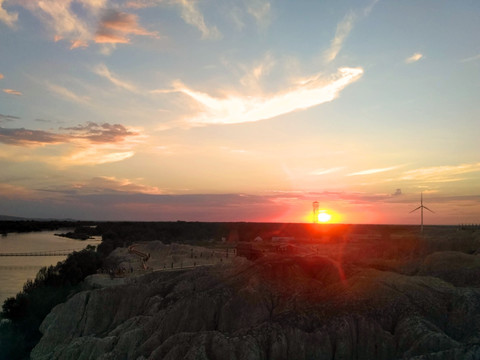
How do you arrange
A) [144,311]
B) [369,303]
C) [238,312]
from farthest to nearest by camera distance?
[144,311] < [238,312] < [369,303]

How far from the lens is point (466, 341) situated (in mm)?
25828

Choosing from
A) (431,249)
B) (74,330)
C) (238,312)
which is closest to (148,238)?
(431,249)

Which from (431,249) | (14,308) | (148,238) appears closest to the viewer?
(14,308)

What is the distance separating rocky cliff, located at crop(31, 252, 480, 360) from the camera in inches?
1063

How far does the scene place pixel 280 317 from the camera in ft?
96.3

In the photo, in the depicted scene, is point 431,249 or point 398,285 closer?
point 398,285

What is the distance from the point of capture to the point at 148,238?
169000mm

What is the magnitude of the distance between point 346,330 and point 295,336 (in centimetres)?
279

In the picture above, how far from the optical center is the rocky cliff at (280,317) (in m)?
27.0

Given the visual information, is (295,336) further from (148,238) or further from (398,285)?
(148,238)

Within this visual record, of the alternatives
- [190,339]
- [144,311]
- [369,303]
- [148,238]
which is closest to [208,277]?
[144,311]

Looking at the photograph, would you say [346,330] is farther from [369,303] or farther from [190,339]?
[190,339]

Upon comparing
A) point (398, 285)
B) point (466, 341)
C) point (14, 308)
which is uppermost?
point (398, 285)

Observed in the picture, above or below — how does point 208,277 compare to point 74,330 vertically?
above
